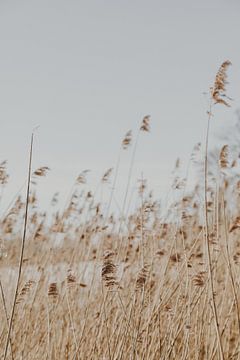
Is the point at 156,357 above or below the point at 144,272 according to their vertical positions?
below

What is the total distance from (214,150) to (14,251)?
596 inches

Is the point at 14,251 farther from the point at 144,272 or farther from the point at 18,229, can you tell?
the point at 144,272

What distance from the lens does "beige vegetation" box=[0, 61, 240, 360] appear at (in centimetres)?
166

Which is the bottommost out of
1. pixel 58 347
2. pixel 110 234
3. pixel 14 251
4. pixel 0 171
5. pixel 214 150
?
pixel 58 347

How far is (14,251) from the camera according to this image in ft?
17.0

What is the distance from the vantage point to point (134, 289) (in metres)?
1.82

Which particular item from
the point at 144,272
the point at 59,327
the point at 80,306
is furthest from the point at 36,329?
the point at 144,272

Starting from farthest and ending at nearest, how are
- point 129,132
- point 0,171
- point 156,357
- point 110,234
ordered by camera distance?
point 110,234 → point 129,132 → point 0,171 → point 156,357

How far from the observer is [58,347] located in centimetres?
250

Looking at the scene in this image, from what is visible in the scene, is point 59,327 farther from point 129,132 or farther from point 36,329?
point 129,132

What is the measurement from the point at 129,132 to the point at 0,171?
1.07 meters

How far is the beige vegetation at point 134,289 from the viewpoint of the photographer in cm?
166

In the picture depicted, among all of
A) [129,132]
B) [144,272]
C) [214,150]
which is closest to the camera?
[144,272]

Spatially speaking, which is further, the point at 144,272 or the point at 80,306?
the point at 80,306
